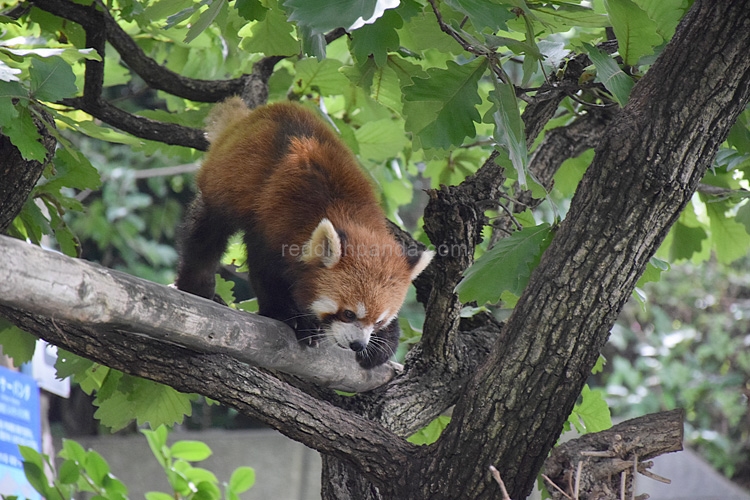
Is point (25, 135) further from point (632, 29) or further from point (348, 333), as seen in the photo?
point (632, 29)

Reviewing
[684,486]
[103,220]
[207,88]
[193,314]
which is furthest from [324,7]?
[684,486]

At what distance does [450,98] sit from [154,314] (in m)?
0.89

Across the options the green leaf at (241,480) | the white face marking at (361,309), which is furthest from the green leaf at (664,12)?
the green leaf at (241,480)

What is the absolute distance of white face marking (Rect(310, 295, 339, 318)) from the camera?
272 cm

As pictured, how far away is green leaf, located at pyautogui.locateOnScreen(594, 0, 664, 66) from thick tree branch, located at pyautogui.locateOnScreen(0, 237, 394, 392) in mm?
1234

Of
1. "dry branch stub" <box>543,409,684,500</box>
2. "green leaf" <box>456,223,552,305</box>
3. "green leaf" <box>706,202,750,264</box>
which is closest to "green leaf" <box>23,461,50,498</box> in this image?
"green leaf" <box>456,223,552,305</box>

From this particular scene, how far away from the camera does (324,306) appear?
8.93 ft

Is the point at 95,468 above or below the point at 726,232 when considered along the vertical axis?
below

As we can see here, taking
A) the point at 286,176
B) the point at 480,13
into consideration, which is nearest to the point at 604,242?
the point at 480,13

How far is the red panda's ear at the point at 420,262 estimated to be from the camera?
8.86 ft

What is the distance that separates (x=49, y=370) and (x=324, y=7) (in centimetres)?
244

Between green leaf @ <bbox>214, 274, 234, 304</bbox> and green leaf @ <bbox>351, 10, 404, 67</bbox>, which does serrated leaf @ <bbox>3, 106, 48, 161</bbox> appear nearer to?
green leaf @ <bbox>351, 10, 404, 67</bbox>

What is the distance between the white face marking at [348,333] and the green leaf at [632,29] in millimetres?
1271

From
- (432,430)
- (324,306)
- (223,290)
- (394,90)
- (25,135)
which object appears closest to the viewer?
(25,135)
